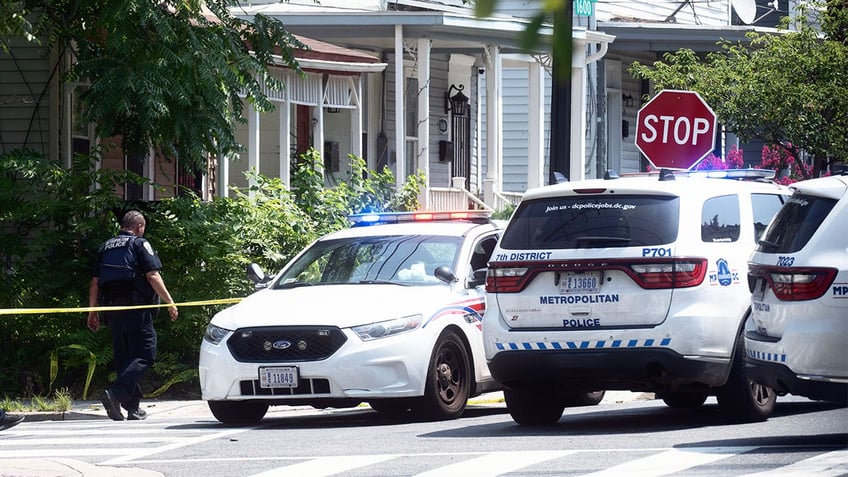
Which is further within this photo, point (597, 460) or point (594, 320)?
point (594, 320)

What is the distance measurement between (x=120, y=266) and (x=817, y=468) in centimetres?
688

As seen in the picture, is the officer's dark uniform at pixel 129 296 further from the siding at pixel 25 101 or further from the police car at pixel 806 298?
the siding at pixel 25 101

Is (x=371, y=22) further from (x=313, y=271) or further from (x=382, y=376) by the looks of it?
(x=382, y=376)

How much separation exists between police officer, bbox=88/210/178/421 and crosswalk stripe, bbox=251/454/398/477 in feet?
13.5

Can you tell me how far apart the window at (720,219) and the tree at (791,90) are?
12187 millimetres

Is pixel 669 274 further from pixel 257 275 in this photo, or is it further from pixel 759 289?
pixel 257 275

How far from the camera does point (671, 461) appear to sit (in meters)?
8.52

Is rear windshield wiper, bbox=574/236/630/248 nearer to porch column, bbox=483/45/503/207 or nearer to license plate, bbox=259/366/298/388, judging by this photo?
license plate, bbox=259/366/298/388

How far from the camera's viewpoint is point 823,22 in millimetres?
23562

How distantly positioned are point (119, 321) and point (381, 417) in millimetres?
2472

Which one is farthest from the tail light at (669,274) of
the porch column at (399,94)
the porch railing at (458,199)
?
the porch railing at (458,199)

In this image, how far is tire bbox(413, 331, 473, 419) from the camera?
37.4 ft

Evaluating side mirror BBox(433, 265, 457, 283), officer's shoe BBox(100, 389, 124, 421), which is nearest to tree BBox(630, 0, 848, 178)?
side mirror BBox(433, 265, 457, 283)

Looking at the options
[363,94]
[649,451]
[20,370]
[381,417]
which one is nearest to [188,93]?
[20,370]
